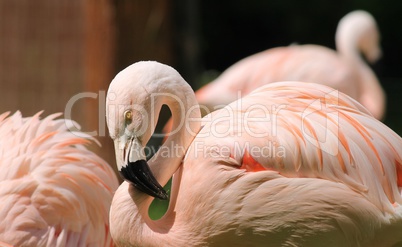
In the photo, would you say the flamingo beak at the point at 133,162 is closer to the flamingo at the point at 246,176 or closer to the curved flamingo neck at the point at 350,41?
the flamingo at the point at 246,176

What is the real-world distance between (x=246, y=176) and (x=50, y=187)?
3.38 feet

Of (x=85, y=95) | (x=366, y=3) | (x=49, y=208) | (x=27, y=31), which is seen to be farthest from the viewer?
(x=366, y=3)

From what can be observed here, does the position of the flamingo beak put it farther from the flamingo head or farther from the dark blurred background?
the dark blurred background

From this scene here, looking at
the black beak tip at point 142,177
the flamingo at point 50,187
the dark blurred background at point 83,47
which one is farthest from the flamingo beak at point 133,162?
the dark blurred background at point 83,47

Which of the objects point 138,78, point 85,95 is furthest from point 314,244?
point 85,95

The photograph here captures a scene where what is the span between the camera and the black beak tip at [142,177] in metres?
2.98

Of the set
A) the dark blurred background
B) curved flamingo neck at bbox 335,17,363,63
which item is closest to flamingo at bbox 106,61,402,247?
the dark blurred background

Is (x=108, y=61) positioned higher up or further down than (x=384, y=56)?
higher up

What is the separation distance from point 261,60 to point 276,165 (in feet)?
13.3

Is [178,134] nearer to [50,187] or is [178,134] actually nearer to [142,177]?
[142,177]

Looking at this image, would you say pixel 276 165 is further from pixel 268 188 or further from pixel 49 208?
pixel 49 208

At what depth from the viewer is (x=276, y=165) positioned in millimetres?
3057

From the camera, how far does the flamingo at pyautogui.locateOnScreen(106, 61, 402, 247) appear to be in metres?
2.99

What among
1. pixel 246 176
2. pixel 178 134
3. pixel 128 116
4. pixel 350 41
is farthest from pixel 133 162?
pixel 350 41
